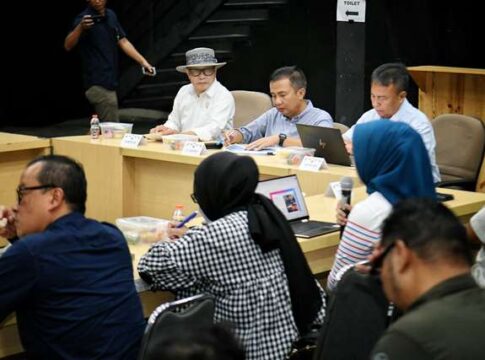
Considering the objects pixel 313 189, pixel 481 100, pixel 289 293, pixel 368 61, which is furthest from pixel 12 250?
pixel 368 61

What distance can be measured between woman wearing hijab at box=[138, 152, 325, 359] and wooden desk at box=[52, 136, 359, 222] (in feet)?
7.93

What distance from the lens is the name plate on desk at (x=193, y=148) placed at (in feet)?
19.3

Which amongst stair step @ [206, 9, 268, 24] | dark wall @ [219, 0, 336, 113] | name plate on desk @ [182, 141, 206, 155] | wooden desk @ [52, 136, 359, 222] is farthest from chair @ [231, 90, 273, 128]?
stair step @ [206, 9, 268, 24]

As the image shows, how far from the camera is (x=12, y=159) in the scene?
20.3ft

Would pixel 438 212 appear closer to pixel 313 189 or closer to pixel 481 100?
pixel 313 189

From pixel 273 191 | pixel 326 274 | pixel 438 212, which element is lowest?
pixel 326 274

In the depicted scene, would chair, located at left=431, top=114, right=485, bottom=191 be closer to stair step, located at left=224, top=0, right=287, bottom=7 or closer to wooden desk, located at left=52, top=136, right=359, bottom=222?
wooden desk, located at left=52, top=136, right=359, bottom=222

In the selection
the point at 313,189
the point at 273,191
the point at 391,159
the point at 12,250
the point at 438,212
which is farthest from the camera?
the point at 313,189

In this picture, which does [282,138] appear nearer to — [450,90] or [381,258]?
[450,90]

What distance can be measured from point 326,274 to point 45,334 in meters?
1.72

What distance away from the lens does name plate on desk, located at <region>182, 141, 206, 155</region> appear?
589 centimetres

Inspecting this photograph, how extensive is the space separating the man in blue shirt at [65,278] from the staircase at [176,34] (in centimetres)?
801

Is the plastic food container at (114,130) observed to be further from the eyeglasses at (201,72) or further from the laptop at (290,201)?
the laptop at (290,201)

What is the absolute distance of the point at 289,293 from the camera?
3.44 metres
